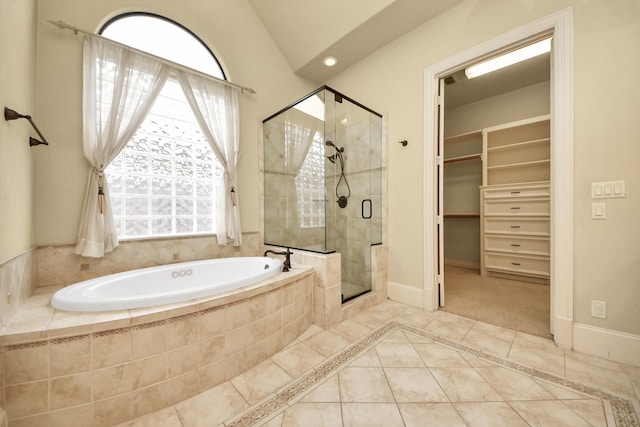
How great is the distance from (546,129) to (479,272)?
2211 millimetres

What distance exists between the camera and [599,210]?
4.96ft

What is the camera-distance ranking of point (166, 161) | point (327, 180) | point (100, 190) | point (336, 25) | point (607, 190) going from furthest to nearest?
point (336, 25)
point (327, 180)
point (166, 161)
point (100, 190)
point (607, 190)

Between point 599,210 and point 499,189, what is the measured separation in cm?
198

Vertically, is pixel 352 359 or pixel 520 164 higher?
pixel 520 164

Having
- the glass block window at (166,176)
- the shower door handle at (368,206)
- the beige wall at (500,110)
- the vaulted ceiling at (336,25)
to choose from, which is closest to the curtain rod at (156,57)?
the glass block window at (166,176)

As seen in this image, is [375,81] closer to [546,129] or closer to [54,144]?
[546,129]

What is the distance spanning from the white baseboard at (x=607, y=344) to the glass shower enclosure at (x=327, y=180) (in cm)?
152

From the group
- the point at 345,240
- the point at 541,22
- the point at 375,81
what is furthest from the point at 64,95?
the point at 541,22

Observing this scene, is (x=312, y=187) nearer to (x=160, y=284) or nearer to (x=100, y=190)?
(x=160, y=284)

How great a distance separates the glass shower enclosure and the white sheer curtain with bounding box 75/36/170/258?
4.05ft

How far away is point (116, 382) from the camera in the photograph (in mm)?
1048

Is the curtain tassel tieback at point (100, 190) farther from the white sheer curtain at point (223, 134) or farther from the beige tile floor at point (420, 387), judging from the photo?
the beige tile floor at point (420, 387)

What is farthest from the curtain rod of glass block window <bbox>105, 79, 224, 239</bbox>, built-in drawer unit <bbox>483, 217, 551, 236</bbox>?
built-in drawer unit <bbox>483, 217, 551, 236</bbox>

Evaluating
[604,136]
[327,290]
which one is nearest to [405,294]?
[327,290]
